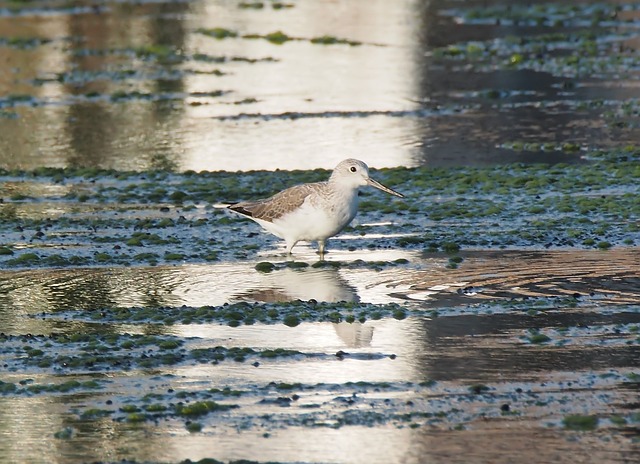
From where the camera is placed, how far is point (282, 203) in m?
12.8

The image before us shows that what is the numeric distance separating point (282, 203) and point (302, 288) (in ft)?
4.83

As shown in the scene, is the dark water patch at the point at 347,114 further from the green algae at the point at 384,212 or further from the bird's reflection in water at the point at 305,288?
the bird's reflection in water at the point at 305,288

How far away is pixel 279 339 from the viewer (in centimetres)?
991

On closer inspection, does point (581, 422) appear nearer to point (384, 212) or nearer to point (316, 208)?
point (316, 208)

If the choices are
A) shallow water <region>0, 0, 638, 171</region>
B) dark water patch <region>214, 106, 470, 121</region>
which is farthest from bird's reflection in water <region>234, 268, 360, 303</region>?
dark water patch <region>214, 106, 470, 121</region>

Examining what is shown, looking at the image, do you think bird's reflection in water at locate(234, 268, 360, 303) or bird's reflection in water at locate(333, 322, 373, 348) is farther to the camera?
bird's reflection in water at locate(234, 268, 360, 303)

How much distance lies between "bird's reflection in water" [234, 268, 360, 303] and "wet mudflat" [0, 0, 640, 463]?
4 centimetres

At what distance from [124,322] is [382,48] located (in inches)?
734

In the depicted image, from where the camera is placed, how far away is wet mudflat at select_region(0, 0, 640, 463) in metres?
8.10

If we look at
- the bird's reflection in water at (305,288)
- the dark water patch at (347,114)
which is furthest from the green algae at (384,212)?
the dark water patch at (347,114)

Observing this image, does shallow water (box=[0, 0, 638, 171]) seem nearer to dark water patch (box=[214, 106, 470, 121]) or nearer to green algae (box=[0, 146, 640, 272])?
dark water patch (box=[214, 106, 470, 121])

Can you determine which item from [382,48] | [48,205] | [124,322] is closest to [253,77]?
[382,48]

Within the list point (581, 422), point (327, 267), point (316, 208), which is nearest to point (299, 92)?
point (316, 208)

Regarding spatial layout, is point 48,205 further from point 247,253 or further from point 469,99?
point 469,99
